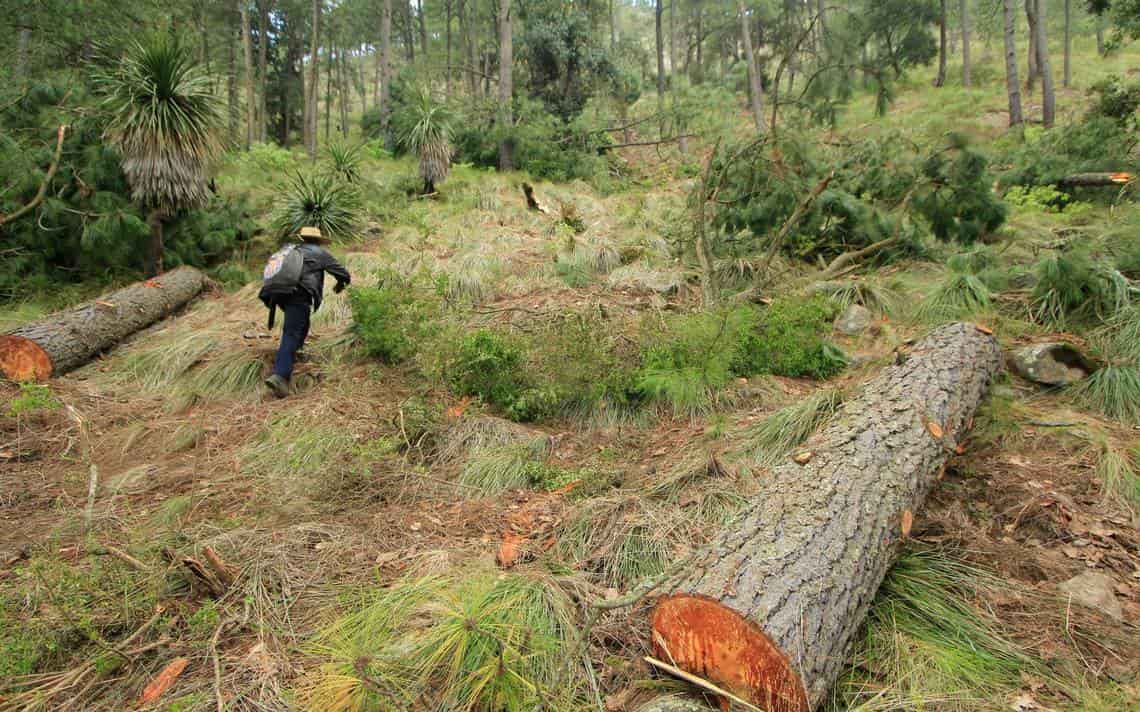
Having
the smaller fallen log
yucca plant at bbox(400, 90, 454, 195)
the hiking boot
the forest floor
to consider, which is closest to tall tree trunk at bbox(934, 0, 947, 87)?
the smaller fallen log

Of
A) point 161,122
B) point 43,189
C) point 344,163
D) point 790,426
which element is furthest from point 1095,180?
point 43,189

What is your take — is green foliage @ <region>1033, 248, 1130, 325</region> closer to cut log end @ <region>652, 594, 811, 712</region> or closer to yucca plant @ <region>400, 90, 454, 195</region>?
cut log end @ <region>652, 594, 811, 712</region>

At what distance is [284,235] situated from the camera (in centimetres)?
922

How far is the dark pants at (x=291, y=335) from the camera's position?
5.59m

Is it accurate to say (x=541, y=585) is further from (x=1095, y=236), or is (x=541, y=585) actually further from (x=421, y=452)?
(x=1095, y=236)

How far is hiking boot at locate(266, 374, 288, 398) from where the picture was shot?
5.50 metres

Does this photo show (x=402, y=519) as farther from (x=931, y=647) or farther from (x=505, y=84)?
(x=505, y=84)

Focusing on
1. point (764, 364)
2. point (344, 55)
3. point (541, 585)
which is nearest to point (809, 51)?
point (764, 364)

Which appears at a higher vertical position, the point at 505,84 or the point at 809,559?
the point at 505,84

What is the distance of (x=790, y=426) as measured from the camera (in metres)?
4.21

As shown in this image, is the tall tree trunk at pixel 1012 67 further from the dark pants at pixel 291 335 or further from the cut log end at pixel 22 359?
the cut log end at pixel 22 359

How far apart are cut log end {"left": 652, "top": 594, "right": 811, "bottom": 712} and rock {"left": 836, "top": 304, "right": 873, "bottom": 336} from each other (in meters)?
4.79

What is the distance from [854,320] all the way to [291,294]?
5655mm

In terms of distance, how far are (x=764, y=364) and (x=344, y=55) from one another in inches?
1169
